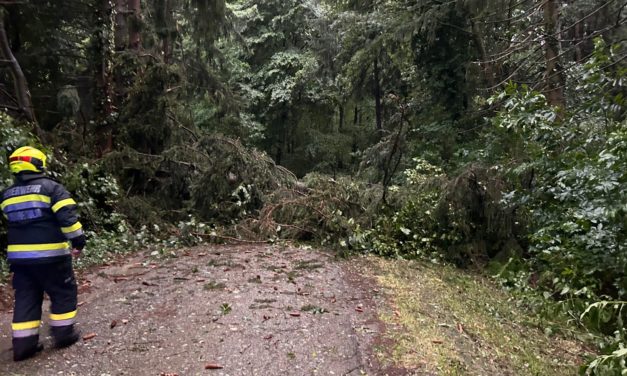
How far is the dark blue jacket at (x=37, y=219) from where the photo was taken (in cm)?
379

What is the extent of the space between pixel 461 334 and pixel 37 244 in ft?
12.1

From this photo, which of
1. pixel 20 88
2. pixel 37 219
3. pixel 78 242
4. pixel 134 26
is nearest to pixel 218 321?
pixel 78 242

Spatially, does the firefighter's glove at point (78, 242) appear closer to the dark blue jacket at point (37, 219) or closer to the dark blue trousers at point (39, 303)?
the dark blue jacket at point (37, 219)

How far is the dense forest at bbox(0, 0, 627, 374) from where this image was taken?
5387mm

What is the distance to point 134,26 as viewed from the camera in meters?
9.96

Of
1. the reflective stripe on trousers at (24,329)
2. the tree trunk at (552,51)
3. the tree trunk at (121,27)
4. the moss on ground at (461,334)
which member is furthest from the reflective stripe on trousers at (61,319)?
the tree trunk at (552,51)

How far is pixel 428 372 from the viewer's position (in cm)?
354

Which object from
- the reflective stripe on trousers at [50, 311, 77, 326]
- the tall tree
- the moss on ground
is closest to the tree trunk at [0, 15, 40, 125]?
the tall tree

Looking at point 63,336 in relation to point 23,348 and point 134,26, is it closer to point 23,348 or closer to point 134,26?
point 23,348

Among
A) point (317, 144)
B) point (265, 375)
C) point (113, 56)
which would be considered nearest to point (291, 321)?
point (265, 375)

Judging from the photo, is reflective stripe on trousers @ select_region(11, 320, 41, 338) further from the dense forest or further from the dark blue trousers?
the dense forest

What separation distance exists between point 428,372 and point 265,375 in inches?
47.2

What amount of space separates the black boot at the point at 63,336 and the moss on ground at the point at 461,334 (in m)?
2.53

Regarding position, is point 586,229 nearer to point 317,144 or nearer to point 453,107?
point 453,107
